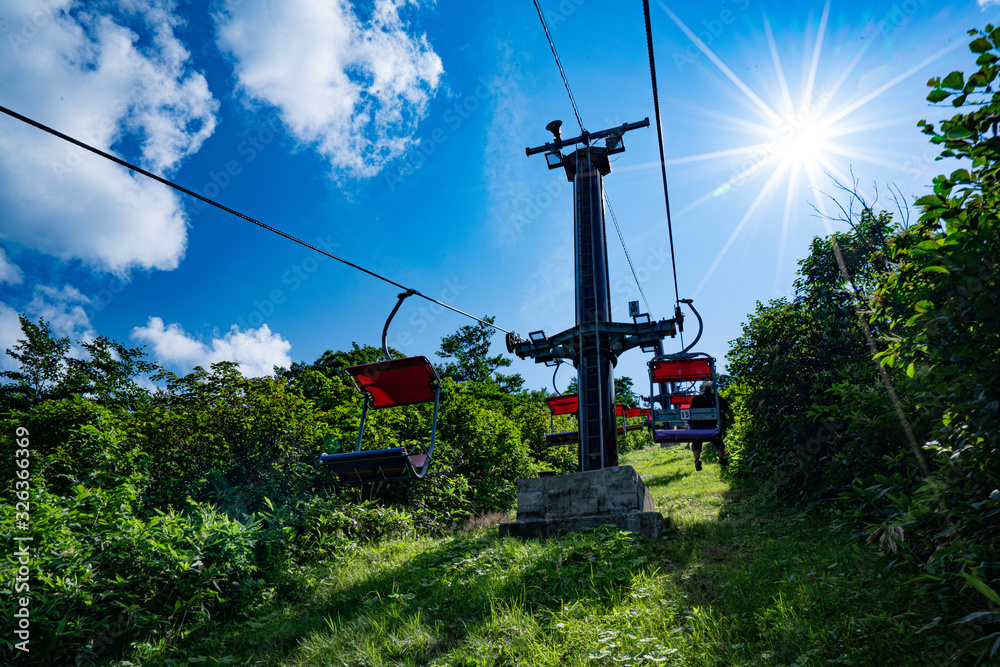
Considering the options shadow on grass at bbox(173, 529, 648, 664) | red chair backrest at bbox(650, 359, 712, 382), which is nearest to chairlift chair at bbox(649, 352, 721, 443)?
red chair backrest at bbox(650, 359, 712, 382)

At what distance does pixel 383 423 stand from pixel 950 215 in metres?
10.9

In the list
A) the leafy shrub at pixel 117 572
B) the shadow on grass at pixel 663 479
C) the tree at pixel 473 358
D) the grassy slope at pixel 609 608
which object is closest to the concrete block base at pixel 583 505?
the grassy slope at pixel 609 608

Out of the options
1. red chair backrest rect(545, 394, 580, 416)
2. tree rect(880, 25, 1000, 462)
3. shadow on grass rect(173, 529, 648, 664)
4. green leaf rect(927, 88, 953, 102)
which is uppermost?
red chair backrest rect(545, 394, 580, 416)

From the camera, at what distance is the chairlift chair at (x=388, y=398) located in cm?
570

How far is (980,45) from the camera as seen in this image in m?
2.36

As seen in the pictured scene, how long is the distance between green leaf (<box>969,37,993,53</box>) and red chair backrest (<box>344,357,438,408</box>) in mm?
5305

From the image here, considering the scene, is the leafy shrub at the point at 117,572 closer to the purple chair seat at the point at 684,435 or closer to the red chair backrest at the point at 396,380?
the red chair backrest at the point at 396,380

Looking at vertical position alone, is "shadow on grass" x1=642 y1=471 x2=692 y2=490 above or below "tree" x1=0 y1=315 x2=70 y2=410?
below

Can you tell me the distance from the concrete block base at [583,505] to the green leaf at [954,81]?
629 centimetres

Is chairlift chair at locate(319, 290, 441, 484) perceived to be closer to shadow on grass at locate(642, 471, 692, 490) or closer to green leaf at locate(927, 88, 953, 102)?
green leaf at locate(927, 88, 953, 102)

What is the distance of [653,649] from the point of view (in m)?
3.85

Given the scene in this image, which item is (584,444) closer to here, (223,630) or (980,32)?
(223,630)

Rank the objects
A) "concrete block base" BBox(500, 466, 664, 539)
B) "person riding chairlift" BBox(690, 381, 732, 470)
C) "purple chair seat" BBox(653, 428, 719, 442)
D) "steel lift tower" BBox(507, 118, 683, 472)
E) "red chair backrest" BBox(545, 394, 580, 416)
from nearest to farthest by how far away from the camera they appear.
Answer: "concrete block base" BBox(500, 466, 664, 539), "steel lift tower" BBox(507, 118, 683, 472), "purple chair seat" BBox(653, 428, 719, 442), "person riding chairlift" BBox(690, 381, 732, 470), "red chair backrest" BBox(545, 394, 580, 416)

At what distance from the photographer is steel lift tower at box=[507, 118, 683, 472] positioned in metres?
9.43
